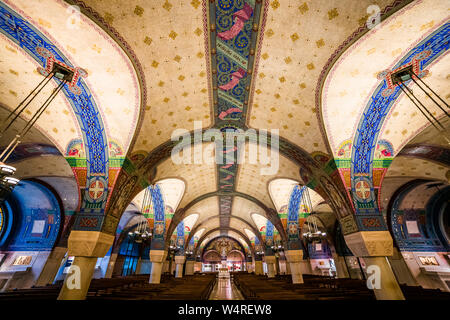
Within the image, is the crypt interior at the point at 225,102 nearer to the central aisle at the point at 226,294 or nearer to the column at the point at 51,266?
the column at the point at 51,266

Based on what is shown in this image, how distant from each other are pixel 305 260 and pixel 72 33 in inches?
931

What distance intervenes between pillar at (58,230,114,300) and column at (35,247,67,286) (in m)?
9.15

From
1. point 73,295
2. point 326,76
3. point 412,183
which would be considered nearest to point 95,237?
point 73,295

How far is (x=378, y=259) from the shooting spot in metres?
5.21

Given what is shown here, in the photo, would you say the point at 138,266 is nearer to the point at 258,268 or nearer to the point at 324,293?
the point at 258,268

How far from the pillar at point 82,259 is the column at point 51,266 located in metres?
9.15

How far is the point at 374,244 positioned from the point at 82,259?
25.9 feet

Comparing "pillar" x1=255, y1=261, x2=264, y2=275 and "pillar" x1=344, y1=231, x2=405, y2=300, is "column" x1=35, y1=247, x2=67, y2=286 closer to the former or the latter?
"pillar" x1=344, y1=231, x2=405, y2=300

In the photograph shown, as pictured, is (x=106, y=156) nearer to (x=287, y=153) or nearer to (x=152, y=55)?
(x=152, y=55)

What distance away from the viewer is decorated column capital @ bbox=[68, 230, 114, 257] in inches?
204

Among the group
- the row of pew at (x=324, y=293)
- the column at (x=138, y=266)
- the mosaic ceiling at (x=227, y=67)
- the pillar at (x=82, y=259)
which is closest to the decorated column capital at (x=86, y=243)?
the pillar at (x=82, y=259)

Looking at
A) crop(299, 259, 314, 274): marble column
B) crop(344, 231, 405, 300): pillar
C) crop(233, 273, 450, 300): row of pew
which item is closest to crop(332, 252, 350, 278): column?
crop(299, 259, 314, 274): marble column

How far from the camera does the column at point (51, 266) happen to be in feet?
35.7

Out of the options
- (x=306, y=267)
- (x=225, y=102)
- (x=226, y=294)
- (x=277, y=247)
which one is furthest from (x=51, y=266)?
(x=306, y=267)
